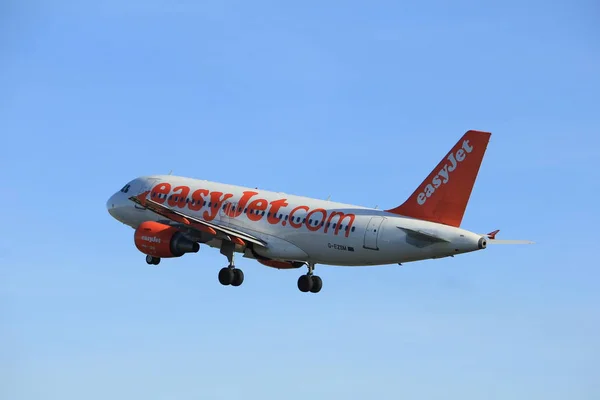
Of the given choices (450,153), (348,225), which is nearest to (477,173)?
(450,153)

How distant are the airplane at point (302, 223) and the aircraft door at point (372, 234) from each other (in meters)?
0.05

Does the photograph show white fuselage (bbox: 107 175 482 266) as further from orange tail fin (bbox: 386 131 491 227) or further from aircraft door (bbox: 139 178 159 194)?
orange tail fin (bbox: 386 131 491 227)

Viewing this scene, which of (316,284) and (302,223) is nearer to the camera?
(302,223)

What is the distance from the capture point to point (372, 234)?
78.9m

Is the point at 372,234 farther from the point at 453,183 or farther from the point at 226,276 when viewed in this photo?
the point at 226,276

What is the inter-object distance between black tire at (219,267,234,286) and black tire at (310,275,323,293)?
16.5 ft

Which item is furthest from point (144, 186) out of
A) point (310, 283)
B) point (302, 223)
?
point (302, 223)

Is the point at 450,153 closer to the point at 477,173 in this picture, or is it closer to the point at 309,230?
the point at 477,173

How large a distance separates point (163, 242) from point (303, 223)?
8.57 metres

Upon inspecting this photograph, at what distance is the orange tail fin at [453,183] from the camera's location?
77500 mm

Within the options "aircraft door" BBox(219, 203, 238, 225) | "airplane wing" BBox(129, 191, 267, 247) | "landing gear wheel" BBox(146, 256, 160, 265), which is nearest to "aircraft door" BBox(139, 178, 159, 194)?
"landing gear wheel" BBox(146, 256, 160, 265)

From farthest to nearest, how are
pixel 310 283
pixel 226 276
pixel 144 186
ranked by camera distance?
pixel 144 186
pixel 310 283
pixel 226 276

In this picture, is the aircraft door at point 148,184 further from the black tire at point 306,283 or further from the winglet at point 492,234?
the winglet at point 492,234

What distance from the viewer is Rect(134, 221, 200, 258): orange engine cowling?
278 feet
